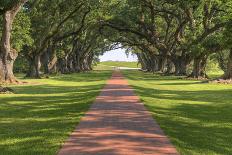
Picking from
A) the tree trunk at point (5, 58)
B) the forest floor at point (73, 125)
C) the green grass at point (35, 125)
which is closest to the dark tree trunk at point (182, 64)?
the tree trunk at point (5, 58)

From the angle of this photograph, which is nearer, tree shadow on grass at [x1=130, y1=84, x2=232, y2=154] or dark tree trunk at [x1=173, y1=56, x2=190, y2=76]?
tree shadow on grass at [x1=130, y1=84, x2=232, y2=154]

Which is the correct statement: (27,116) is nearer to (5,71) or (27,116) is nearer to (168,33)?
(5,71)

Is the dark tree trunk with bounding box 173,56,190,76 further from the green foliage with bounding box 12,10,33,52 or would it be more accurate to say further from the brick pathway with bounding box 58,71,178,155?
the brick pathway with bounding box 58,71,178,155

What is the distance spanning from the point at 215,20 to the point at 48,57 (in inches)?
964

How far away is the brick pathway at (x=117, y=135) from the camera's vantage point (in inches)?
379

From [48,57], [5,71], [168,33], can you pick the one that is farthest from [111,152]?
[168,33]

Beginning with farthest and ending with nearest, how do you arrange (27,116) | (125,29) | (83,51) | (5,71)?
(83,51) → (125,29) → (5,71) → (27,116)

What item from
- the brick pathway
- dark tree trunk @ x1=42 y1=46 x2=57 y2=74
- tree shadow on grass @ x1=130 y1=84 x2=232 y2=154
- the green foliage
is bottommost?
tree shadow on grass @ x1=130 y1=84 x2=232 y2=154

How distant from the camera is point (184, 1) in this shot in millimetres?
48219

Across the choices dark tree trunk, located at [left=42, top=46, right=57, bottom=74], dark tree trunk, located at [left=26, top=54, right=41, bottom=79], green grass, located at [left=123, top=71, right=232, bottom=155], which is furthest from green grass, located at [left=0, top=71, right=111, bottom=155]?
dark tree trunk, located at [left=42, top=46, right=57, bottom=74]

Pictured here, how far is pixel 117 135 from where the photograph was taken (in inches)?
452

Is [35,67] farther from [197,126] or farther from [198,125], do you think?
[197,126]

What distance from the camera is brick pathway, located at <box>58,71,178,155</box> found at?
9633mm

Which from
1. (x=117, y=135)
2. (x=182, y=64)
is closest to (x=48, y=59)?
(x=182, y=64)
